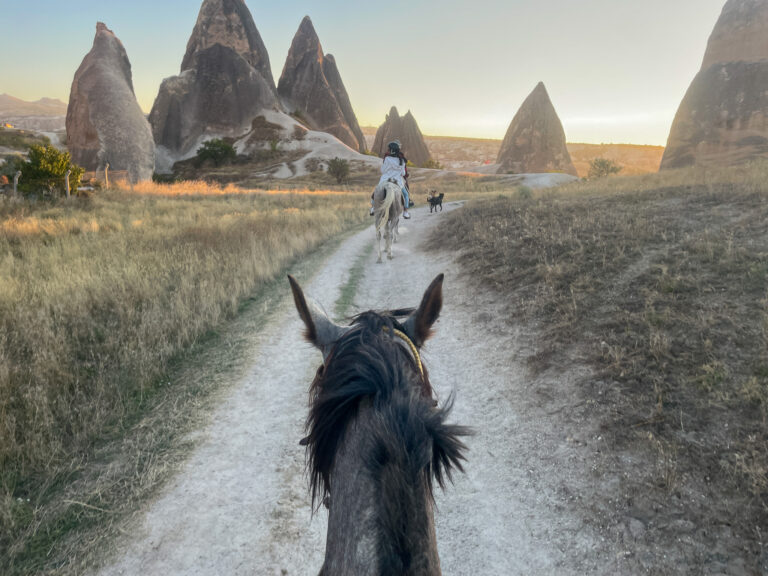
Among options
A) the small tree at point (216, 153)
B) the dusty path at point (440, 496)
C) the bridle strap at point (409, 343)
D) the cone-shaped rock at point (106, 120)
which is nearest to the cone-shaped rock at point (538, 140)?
the small tree at point (216, 153)

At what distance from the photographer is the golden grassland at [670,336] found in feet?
9.16

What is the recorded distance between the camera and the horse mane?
1146 mm

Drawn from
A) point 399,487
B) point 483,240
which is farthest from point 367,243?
point 399,487

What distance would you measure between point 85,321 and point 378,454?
20.6ft

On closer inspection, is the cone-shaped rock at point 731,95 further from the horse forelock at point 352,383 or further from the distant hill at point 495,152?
the distant hill at point 495,152

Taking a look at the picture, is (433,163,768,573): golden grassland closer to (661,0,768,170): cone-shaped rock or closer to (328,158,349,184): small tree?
(661,0,768,170): cone-shaped rock

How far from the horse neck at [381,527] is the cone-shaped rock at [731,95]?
35893mm

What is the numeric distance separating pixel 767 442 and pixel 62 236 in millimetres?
14201

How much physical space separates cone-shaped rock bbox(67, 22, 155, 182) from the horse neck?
36.6 metres

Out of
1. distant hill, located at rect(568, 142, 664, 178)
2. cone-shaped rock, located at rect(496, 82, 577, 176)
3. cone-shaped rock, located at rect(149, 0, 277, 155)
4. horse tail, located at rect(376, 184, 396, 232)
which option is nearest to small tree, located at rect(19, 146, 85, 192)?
horse tail, located at rect(376, 184, 396, 232)

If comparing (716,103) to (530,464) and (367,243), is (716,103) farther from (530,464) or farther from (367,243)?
(530,464)

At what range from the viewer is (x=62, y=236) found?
33.7ft

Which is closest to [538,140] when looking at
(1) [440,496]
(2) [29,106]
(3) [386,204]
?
(3) [386,204]

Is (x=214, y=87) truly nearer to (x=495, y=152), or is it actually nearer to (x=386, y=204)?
(x=386, y=204)
